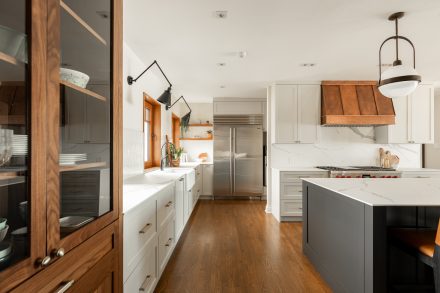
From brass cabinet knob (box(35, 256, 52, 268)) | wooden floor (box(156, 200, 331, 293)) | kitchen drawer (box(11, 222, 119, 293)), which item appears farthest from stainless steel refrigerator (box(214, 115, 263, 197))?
brass cabinet knob (box(35, 256, 52, 268))

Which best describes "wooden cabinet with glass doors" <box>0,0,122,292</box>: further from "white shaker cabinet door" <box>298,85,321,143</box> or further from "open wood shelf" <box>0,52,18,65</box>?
"white shaker cabinet door" <box>298,85,321,143</box>

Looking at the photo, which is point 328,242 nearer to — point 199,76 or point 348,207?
point 348,207

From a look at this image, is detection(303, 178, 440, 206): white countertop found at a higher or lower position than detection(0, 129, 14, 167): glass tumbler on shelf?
lower

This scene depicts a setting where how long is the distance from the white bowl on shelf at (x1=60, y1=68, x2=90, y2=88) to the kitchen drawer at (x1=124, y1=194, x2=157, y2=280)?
74 cm

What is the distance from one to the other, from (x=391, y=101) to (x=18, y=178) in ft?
17.3

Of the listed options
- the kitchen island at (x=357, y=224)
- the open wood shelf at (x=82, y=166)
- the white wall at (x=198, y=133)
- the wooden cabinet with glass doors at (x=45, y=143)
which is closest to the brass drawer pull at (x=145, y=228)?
the wooden cabinet with glass doors at (x=45, y=143)

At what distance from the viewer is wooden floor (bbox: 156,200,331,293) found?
2.28 meters

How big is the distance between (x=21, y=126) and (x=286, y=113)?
168 inches

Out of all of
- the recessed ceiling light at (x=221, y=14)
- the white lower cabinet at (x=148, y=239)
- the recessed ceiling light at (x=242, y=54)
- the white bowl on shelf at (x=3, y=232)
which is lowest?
the white lower cabinet at (x=148, y=239)

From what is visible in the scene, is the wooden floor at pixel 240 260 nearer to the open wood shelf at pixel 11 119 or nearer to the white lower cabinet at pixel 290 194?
the white lower cabinet at pixel 290 194

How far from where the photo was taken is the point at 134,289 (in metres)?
1.64

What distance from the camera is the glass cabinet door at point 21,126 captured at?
753 mm

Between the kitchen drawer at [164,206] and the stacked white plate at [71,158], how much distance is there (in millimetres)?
1073

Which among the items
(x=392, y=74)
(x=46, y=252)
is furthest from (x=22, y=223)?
(x=392, y=74)
